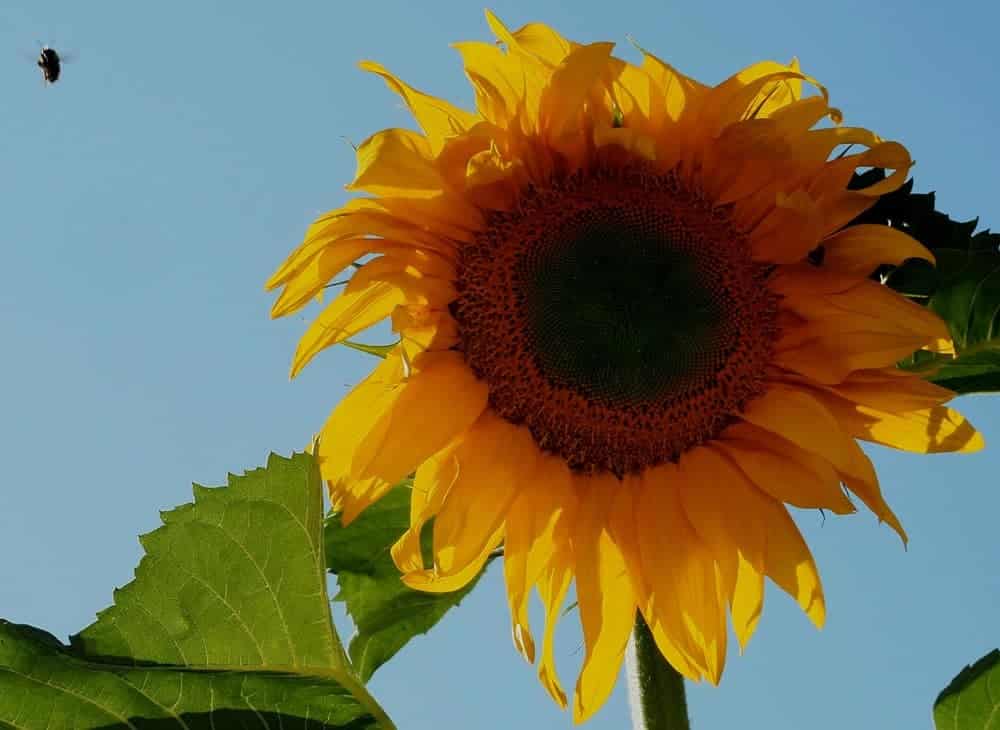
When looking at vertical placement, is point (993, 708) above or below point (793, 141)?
below

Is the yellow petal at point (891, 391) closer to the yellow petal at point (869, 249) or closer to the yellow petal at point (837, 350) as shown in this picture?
the yellow petal at point (837, 350)

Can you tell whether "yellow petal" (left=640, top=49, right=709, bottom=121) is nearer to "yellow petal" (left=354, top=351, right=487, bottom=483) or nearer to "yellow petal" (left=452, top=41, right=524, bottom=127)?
"yellow petal" (left=452, top=41, right=524, bottom=127)

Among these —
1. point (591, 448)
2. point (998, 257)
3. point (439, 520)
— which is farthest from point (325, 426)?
point (998, 257)

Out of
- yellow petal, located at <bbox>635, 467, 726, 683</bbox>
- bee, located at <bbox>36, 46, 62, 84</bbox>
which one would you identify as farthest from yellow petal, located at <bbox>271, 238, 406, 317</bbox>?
bee, located at <bbox>36, 46, 62, 84</bbox>

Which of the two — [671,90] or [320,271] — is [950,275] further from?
[320,271]

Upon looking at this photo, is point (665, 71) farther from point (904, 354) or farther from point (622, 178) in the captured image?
point (904, 354)

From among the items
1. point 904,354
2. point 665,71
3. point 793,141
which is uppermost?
point 665,71
